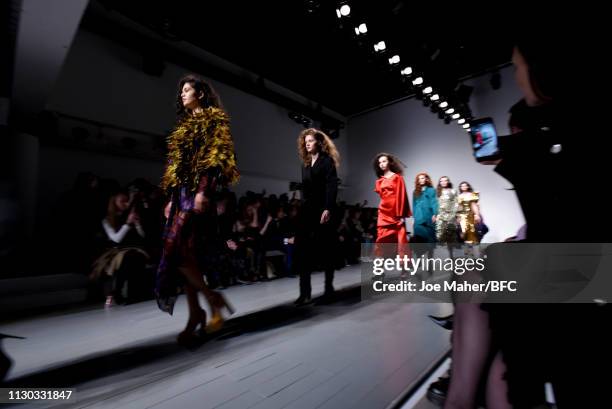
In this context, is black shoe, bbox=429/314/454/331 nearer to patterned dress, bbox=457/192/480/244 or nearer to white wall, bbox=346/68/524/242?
patterned dress, bbox=457/192/480/244

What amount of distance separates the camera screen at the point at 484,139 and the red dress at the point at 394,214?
242cm

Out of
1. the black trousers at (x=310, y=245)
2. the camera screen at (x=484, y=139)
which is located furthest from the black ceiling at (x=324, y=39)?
the camera screen at (x=484, y=139)

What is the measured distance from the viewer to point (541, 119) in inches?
21.9

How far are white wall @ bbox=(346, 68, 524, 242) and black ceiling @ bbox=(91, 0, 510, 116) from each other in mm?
978

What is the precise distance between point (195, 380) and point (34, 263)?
10.0 ft

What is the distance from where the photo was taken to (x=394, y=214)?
328 centimetres

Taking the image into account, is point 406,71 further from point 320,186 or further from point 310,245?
point 310,245

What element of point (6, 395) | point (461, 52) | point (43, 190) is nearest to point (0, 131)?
point (6, 395)

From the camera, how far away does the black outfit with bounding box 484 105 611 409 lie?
50 cm

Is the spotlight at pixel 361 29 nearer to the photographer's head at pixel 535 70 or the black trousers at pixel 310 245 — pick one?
the black trousers at pixel 310 245

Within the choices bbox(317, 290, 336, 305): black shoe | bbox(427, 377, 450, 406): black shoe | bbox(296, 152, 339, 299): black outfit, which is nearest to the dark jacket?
bbox(296, 152, 339, 299): black outfit

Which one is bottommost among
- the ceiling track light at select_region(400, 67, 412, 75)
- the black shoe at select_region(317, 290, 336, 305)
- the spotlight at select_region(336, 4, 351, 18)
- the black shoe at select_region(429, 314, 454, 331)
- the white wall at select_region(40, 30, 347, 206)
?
the black shoe at select_region(317, 290, 336, 305)

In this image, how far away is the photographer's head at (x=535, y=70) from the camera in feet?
1.83

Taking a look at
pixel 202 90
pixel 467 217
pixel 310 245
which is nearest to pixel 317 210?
pixel 310 245
